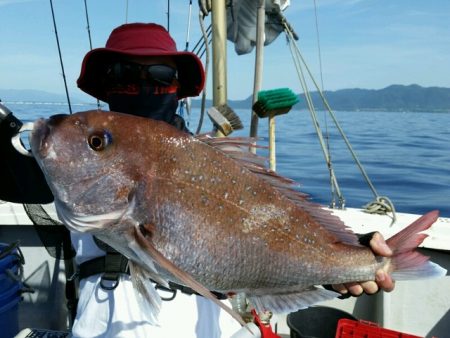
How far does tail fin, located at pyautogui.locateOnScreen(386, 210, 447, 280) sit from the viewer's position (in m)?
1.77

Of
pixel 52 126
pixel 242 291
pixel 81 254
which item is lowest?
pixel 81 254

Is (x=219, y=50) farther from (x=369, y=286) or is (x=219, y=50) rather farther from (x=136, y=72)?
(x=369, y=286)

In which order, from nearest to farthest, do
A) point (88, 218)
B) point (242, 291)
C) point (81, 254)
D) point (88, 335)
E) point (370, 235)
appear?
point (88, 218)
point (242, 291)
point (370, 235)
point (88, 335)
point (81, 254)

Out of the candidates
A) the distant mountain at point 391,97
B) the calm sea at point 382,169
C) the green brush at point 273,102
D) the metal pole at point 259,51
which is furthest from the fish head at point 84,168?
the distant mountain at point 391,97

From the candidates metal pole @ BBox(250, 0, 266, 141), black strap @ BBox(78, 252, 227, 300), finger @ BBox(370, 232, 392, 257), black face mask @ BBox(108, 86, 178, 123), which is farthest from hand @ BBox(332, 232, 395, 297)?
metal pole @ BBox(250, 0, 266, 141)

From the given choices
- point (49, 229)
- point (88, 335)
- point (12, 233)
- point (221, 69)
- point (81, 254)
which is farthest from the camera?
point (12, 233)

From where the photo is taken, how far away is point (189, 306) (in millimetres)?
2193

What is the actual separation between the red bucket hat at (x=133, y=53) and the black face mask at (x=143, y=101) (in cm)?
21

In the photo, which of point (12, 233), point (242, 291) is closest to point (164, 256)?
point (242, 291)

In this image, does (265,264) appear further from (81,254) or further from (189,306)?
(81,254)

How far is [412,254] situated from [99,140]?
145cm

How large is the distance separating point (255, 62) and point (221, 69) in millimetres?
391

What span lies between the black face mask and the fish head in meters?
0.90

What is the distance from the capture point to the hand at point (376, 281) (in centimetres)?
178
